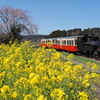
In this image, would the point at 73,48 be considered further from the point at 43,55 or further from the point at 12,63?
the point at 12,63

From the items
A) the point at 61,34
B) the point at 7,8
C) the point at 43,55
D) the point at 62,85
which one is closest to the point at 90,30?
the point at 61,34

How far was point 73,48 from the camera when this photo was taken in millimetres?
22062

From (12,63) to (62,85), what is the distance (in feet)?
6.77

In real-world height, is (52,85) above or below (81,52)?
above

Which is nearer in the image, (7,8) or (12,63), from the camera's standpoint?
(12,63)

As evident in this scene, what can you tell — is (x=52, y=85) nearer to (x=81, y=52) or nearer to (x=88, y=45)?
(x=88, y=45)

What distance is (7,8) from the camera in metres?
37.6

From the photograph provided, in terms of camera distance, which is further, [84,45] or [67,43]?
[67,43]

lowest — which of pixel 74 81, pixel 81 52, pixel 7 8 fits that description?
pixel 81 52

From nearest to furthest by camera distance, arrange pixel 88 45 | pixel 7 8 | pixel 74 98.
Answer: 1. pixel 74 98
2. pixel 88 45
3. pixel 7 8

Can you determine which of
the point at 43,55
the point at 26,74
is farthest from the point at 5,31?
the point at 26,74

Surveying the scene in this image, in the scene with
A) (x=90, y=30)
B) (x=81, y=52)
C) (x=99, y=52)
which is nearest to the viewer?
(x=99, y=52)

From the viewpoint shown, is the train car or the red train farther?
the train car

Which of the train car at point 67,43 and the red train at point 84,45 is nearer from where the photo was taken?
the red train at point 84,45
